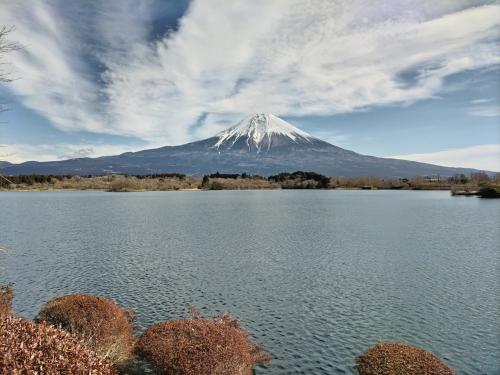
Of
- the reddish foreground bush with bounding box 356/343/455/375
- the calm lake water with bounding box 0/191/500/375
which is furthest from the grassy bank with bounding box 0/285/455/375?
the calm lake water with bounding box 0/191/500/375

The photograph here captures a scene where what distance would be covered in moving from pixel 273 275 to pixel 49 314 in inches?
668

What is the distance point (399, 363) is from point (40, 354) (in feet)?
35.5

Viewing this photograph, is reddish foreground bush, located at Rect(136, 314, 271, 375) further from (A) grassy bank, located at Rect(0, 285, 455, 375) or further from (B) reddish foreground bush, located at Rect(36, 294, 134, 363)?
(B) reddish foreground bush, located at Rect(36, 294, 134, 363)

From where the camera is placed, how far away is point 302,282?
26.5m

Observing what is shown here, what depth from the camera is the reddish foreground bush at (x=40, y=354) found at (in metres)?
7.34

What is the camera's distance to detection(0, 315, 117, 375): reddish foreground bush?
7342 millimetres

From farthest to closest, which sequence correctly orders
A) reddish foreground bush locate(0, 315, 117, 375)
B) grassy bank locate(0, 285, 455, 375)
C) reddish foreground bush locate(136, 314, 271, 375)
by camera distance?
reddish foreground bush locate(136, 314, 271, 375) < grassy bank locate(0, 285, 455, 375) < reddish foreground bush locate(0, 315, 117, 375)

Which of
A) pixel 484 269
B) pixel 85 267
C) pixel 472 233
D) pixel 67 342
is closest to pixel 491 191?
pixel 472 233

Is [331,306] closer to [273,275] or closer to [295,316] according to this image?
[295,316]

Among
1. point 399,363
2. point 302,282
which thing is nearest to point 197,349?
point 399,363

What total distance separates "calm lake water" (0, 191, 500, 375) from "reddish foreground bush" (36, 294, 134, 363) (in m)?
3.75

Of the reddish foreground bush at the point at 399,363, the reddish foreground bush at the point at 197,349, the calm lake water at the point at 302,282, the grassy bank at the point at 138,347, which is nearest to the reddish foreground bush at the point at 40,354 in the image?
the grassy bank at the point at 138,347

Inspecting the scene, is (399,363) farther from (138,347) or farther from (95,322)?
(95,322)

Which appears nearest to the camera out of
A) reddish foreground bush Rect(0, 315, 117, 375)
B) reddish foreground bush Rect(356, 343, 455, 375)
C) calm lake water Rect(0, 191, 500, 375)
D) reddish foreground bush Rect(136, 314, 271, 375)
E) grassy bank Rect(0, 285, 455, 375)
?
reddish foreground bush Rect(0, 315, 117, 375)
